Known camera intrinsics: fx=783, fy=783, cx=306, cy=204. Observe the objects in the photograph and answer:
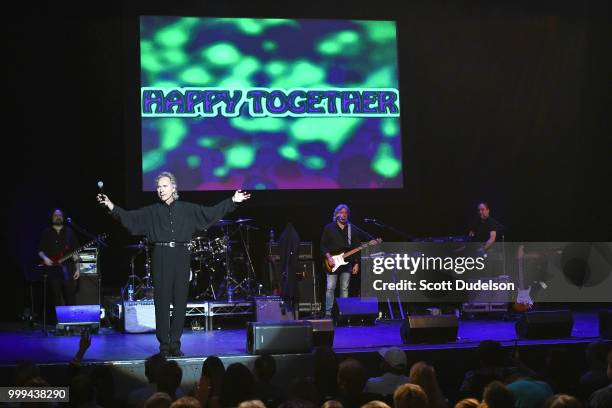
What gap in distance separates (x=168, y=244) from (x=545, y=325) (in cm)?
409

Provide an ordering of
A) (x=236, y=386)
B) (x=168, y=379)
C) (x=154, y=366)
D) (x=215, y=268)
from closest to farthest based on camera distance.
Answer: (x=236, y=386)
(x=168, y=379)
(x=154, y=366)
(x=215, y=268)

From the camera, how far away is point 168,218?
761 cm

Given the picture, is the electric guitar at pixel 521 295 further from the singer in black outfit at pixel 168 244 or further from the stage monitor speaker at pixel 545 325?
the singer in black outfit at pixel 168 244

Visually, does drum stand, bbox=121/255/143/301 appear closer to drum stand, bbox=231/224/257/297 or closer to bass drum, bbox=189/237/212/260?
→ bass drum, bbox=189/237/212/260

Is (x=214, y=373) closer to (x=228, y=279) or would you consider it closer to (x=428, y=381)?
(x=428, y=381)

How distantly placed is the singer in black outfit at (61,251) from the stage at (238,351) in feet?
4.45

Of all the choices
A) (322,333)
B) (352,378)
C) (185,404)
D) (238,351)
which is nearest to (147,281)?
(238,351)

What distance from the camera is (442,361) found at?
7867mm

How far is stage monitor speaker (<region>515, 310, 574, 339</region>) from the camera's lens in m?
Answer: 8.34

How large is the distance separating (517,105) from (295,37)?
4.03 metres

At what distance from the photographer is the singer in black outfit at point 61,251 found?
440 inches

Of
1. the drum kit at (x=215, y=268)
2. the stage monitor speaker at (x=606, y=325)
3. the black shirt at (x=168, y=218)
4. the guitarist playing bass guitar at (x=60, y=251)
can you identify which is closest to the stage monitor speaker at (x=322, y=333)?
the black shirt at (x=168, y=218)

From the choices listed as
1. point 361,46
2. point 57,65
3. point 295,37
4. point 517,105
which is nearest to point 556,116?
point 517,105

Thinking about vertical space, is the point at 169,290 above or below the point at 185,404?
above
